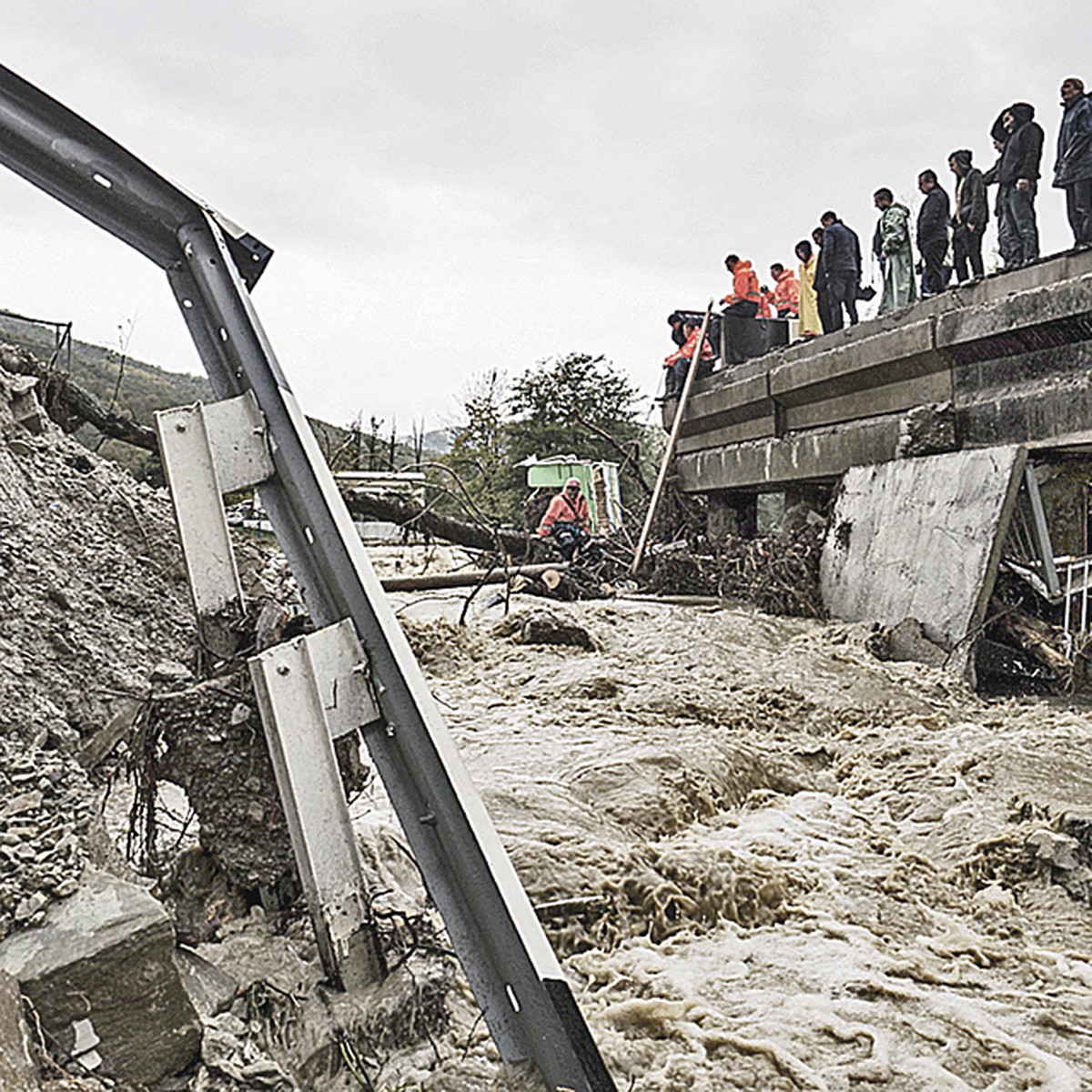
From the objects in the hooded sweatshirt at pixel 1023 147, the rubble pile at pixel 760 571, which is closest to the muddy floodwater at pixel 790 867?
the rubble pile at pixel 760 571

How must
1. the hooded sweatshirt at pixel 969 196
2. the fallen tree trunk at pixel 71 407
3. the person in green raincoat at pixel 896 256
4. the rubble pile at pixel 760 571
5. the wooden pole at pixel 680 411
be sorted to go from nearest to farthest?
the fallen tree trunk at pixel 71 407 < the rubble pile at pixel 760 571 < the hooded sweatshirt at pixel 969 196 < the person in green raincoat at pixel 896 256 < the wooden pole at pixel 680 411

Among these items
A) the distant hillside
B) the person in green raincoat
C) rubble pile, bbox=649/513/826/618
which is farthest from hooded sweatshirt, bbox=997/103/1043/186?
the distant hillside

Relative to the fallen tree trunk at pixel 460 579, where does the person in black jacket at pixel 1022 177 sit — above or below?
above

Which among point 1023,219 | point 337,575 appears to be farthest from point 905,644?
point 337,575

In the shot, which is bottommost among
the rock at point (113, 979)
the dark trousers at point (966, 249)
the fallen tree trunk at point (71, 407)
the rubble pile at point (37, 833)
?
the rock at point (113, 979)

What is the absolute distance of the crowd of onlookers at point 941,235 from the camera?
24.2 ft

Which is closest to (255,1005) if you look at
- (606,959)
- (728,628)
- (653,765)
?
(606,959)

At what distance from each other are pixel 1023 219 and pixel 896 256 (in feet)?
5.21

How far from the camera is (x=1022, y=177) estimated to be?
793 cm

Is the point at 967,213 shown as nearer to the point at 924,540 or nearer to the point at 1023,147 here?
the point at 1023,147

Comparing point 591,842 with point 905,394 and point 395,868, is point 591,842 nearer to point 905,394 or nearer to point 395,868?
point 395,868

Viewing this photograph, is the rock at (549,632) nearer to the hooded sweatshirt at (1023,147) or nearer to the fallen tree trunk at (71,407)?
the fallen tree trunk at (71,407)

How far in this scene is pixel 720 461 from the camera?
426 inches

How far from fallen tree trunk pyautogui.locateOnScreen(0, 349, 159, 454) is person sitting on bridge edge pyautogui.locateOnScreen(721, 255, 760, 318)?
7798 millimetres
